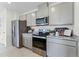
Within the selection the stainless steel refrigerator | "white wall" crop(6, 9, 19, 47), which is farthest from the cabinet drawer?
"white wall" crop(6, 9, 19, 47)

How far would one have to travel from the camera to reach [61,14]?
397cm

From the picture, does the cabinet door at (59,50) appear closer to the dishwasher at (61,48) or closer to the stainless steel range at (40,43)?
the dishwasher at (61,48)

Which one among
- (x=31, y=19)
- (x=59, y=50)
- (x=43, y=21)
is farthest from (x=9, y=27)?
(x=59, y=50)

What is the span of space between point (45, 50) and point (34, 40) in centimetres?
102

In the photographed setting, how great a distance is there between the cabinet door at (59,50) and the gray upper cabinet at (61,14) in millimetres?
842

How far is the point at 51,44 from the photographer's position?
3.97m

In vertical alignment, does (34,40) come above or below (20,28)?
below

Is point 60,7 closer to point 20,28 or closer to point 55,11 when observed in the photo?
point 55,11

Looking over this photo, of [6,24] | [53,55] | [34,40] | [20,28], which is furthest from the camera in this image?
[6,24]

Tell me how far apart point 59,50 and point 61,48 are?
0.14m

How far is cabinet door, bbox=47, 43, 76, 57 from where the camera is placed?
3134 mm

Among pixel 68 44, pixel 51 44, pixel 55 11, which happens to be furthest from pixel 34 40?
pixel 68 44

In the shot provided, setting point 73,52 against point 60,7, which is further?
point 60,7

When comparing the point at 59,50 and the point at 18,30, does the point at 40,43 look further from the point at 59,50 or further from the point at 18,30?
the point at 18,30
